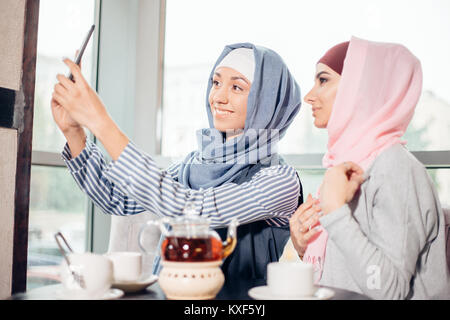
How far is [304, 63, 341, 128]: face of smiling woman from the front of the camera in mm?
1354

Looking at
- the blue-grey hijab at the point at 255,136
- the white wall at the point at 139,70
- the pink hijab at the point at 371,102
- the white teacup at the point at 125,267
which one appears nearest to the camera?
the white teacup at the point at 125,267

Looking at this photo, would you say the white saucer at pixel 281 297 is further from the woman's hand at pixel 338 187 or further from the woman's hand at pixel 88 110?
the woman's hand at pixel 88 110

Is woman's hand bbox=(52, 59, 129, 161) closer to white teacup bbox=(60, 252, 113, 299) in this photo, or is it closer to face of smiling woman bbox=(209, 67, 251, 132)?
white teacup bbox=(60, 252, 113, 299)

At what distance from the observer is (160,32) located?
255 cm

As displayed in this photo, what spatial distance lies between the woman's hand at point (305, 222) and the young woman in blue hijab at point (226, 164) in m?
0.07

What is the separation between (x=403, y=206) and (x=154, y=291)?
23.1 inches

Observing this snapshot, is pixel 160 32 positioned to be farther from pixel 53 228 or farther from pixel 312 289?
pixel 312 289

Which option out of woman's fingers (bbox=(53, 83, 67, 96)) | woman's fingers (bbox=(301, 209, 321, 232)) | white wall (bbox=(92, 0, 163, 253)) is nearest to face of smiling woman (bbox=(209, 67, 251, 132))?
woman's fingers (bbox=(301, 209, 321, 232))

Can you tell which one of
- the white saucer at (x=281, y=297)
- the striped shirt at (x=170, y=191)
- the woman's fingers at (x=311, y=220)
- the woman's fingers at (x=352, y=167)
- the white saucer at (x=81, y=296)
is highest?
the woman's fingers at (x=352, y=167)

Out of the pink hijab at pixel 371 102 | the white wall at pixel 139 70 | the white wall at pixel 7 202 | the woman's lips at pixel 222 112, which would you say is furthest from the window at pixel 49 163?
the pink hijab at pixel 371 102

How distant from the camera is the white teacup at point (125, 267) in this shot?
96 centimetres

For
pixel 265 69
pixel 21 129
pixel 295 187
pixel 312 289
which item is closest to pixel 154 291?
pixel 312 289

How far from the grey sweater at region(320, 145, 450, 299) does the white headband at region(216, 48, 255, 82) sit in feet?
1.84

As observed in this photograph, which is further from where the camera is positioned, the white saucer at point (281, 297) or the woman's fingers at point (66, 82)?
the woman's fingers at point (66, 82)
